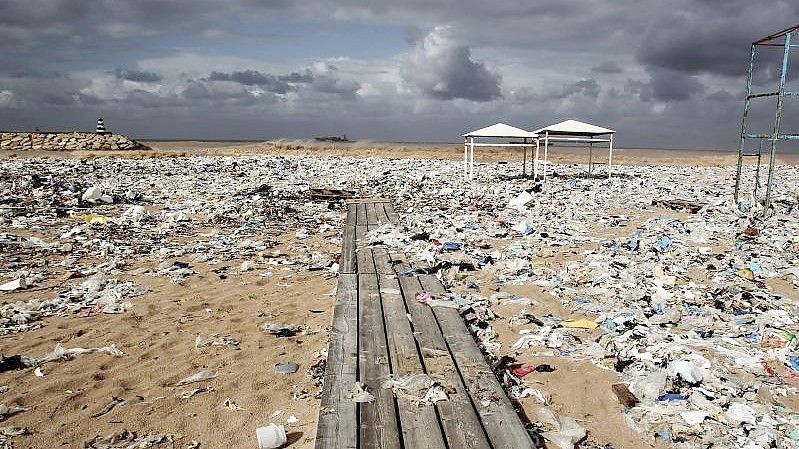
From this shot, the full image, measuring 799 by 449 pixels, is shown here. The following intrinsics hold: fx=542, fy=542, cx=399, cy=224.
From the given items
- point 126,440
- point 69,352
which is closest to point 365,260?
point 69,352

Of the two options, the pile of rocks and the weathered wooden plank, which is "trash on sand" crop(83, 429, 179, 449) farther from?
the pile of rocks

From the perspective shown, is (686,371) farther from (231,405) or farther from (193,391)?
(193,391)

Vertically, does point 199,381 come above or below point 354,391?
below

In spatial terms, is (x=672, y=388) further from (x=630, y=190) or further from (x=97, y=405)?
(x=630, y=190)

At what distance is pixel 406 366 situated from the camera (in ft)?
11.3

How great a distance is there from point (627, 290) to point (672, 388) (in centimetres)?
223

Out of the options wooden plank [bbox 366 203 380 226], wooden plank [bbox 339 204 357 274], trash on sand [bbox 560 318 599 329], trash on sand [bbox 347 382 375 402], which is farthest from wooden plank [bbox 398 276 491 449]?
wooden plank [bbox 366 203 380 226]

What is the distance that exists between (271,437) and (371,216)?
6.98 m

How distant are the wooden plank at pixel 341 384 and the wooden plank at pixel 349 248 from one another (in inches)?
49.6

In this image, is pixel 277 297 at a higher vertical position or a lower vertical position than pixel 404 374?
lower

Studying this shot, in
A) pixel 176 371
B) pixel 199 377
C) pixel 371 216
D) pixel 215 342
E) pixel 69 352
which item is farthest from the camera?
pixel 371 216

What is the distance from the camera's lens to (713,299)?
5.20 m

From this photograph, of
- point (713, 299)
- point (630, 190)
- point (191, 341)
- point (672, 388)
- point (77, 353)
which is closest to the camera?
point (672, 388)

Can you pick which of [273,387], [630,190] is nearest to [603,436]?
[273,387]
